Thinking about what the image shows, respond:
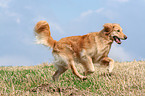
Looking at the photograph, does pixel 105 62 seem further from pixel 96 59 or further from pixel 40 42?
pixel 40 42

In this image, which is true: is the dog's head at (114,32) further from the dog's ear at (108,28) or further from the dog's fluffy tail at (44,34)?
the dog's fluffy tail at (44,34)

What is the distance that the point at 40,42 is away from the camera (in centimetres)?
666

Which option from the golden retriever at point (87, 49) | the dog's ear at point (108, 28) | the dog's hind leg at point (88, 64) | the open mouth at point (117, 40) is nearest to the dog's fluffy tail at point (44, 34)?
the golden retriever at point (87, 49)

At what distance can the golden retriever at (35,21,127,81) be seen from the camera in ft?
20.8

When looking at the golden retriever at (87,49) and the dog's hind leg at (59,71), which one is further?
the dog's hind leg at (59,71)

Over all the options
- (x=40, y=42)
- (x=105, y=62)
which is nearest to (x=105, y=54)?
(x=105, y=62)

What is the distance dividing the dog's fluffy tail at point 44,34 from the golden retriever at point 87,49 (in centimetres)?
6

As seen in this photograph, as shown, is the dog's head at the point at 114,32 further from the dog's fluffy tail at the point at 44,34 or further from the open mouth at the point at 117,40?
the dog's fluffy tail at the point at 44,34

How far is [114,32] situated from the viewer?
20.9ft

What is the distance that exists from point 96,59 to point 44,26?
1.70 meters

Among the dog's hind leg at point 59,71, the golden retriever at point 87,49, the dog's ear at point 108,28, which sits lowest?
the dog's hind leg at point 59,71

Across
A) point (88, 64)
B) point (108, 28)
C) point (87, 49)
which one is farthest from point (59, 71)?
point (108, 28)

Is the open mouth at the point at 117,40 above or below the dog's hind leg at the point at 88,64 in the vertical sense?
above

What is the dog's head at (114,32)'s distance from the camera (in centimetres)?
634
